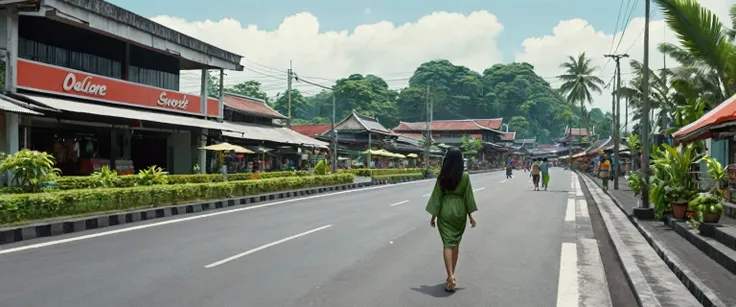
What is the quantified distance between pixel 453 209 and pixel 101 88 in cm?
1874

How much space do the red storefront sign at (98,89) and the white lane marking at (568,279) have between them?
1684 centimetres

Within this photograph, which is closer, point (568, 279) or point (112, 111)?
point (568, 279)

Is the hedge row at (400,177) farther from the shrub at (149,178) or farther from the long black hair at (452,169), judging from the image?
the long black hair at (452,169)

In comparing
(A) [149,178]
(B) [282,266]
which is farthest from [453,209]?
(A) [149,178]

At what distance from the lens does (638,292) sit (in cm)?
600

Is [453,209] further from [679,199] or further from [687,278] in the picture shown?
[679,199]

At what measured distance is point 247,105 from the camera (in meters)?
38.8

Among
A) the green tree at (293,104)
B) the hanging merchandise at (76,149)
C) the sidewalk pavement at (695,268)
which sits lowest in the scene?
the sidewalk pavement at (695,268)

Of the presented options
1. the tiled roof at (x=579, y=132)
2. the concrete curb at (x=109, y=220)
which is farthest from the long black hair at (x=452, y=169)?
the tiled roof at (x=579, y=132)

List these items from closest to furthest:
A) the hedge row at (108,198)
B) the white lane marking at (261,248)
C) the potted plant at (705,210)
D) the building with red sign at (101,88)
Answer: the white lane marking at (261,248), the potted plant at (705,210), the hedge row at (108,198), the building with red sign at (101,88)

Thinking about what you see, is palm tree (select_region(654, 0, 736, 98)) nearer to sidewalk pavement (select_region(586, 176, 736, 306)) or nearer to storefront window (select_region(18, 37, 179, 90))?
sidewalk pavement (select_region(586, 176, 736, 306))

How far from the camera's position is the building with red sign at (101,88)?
58.3 feet

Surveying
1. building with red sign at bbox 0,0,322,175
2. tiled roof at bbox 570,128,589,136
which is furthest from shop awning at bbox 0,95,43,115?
tiled roof at bbox 570,128,589,136

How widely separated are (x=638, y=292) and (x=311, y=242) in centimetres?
511
